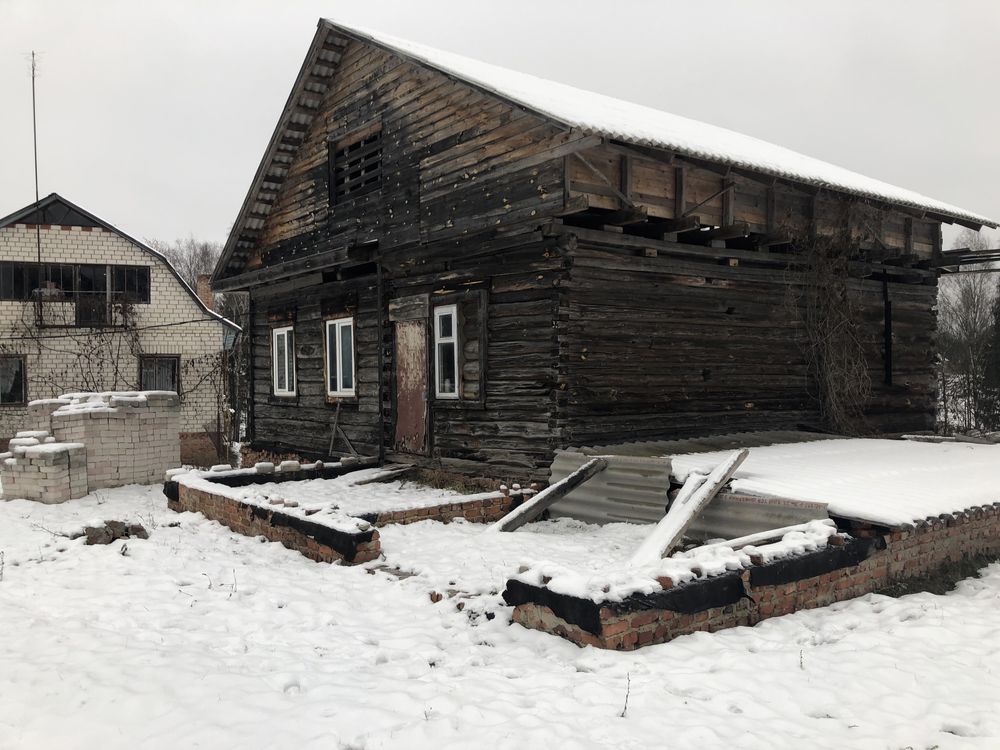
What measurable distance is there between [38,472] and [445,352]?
7606 mm

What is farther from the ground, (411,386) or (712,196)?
(712,196)

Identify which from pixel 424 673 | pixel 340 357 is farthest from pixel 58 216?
pixel 424 673

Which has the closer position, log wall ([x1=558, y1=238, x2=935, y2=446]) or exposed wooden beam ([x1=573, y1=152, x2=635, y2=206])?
exposed wooden beam ([x1=573, y1=152, x2=635, y2=206])

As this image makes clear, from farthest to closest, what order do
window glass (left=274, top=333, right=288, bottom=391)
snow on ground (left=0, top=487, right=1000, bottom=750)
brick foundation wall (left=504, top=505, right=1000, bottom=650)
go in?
window glass (left=274, top=333, right=288, bottom=391), brick foundation wall (left=504, top=505, right=1000, bottom=650), snow on ground (left=0, top=487, right=1000, bottom=750)

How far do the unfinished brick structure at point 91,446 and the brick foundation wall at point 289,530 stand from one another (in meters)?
3.62

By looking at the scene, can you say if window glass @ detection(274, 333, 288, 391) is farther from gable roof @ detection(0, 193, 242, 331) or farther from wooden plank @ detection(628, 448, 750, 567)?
wooden plank @ detection(628, 448, 750, 567)

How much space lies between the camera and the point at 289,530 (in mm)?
8648

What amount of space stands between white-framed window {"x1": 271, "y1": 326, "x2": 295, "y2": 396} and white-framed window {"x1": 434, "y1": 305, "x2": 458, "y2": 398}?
5291 millimetres

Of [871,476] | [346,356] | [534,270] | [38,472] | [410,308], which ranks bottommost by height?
[38,472]

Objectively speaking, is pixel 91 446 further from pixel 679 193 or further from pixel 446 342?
pixel 679 193

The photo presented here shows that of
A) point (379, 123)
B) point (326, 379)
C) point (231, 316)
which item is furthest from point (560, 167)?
point (231, 316)

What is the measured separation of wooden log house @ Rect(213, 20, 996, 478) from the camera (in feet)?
33.1

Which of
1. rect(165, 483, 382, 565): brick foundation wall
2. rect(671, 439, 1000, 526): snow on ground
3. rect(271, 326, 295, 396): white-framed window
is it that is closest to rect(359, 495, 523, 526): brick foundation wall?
rect(165, 483, 382, 565): brick foundation wall

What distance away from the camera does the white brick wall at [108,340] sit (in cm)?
2205
